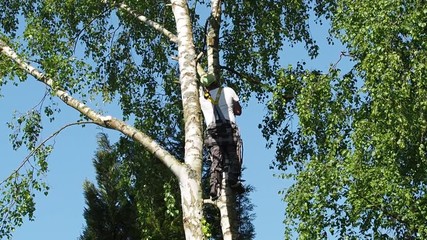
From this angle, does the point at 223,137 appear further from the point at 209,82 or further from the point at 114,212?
the point at 114,212

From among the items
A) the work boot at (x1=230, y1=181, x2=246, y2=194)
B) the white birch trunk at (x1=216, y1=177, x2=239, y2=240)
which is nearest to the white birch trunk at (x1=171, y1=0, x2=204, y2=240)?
the work boot at (x1=230, y1=181, x2=246, y2=194)

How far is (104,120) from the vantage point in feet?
38.0

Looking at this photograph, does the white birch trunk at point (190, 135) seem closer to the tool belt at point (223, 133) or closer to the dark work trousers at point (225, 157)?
the tool belt at point (223, 133)

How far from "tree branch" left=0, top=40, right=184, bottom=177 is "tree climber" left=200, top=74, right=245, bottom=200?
2.02 ft

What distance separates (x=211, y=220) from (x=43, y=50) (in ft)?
29.4

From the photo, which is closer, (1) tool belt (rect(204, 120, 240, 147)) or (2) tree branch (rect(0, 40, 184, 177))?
(2) tree branch (rect(0, 40, 184, 177))

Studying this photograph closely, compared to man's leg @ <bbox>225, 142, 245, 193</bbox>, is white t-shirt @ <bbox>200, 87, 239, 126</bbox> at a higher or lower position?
higher

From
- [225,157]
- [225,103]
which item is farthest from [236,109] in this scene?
[225,157]

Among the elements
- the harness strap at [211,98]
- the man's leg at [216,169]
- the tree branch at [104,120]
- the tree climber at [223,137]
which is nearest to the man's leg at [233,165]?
the tree climber at [223,137]

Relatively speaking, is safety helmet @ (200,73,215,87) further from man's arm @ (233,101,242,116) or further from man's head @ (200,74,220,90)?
man's arm @ (233,101,242,116)

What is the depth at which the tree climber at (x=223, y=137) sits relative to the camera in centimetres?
1130

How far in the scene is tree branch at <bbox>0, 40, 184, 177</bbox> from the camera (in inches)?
428

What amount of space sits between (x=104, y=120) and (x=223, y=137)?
57.2 inches

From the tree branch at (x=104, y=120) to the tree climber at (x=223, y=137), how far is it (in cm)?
62
